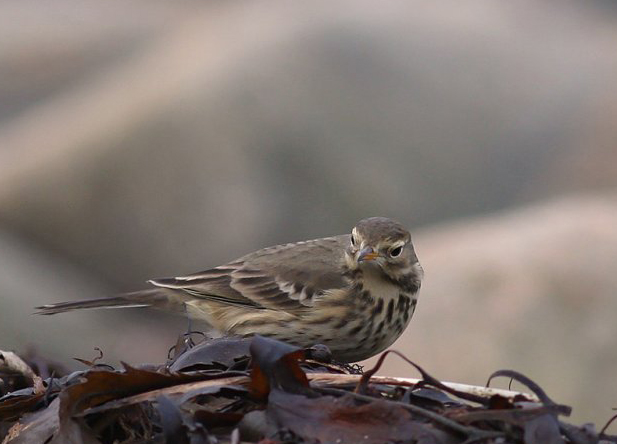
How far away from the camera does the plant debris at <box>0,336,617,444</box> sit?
133 inches

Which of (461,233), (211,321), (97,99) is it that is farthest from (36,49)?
(211,321)

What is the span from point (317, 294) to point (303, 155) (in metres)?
8.15

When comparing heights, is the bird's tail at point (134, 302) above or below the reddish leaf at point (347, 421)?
below

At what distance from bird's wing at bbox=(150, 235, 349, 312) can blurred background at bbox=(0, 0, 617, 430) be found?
3.70m

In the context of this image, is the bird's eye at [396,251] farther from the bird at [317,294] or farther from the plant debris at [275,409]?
the plant debris at [275,409]

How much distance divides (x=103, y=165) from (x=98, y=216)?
605mm

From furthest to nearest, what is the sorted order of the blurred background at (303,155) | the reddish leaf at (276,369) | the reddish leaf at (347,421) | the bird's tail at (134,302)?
the blurred background at (303,155) < the bird's tail at (134,302) < the reddish leaf at (276,369) < the reddish leaf at (347,421)

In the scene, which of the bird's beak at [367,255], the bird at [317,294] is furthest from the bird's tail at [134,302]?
the bird's beak at [367,255]

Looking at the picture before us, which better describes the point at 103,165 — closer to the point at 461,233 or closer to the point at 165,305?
the point at 461,233

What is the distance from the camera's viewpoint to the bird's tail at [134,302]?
659 centimetres

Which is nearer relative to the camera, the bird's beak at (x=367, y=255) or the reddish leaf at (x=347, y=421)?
the reddish leaf at (x=347, y=421)

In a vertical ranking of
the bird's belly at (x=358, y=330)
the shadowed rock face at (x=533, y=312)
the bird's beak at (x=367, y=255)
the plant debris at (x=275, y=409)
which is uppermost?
the bird's beak at (x=367, y=255)

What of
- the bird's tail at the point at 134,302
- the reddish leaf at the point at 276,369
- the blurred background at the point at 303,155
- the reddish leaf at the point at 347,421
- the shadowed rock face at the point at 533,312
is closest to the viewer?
the reddish leaf at the point at 347,421

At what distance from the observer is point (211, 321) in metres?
6.51
